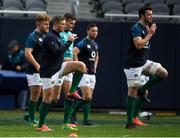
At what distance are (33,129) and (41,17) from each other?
2241 millimetres

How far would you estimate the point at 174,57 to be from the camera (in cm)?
2228

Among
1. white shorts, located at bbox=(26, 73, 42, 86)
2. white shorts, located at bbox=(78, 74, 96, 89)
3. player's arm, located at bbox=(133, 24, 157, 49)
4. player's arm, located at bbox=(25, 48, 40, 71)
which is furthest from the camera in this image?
white shorts, located at bbox=(78, 74, 96, 89)

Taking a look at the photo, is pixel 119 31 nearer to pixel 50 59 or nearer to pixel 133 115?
pixel 133 115

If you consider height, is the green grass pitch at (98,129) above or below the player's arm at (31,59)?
below

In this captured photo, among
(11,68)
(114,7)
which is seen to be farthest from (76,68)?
(114,7)

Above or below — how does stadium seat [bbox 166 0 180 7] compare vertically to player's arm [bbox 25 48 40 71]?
above

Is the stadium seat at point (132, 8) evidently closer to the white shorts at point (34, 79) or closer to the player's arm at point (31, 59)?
the white shorts at point (34, 79)

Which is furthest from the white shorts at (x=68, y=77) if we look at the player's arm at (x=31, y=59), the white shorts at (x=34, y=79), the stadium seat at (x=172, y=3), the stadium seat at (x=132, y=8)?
the stadium seat at (x=172, y=3)

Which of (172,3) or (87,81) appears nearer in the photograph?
(87,81)

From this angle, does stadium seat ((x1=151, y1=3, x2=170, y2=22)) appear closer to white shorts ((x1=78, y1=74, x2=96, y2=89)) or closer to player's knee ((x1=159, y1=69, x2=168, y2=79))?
→ white shorts ((x1=78, y1=74, x2=96, y2=89))

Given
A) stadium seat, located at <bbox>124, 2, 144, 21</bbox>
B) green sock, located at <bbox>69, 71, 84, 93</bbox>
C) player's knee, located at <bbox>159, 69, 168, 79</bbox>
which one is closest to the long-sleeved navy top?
green sock, located at <bbox>69, 71, 84, 93</bbox>

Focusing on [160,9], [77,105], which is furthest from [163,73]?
[160,9]

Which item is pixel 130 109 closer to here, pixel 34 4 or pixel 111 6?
pixel 111 6

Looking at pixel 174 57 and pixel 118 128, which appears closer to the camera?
pixel 118 128
